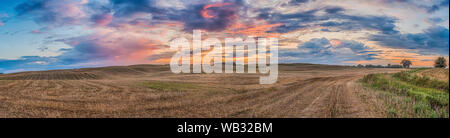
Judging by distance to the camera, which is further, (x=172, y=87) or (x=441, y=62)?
(x=441, y=62)

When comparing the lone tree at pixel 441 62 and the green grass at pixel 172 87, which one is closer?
the green grass at pixel 172 87

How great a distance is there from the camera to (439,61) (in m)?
87.1

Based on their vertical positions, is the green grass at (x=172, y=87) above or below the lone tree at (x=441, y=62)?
below

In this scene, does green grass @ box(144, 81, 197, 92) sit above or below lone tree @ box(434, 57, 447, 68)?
below

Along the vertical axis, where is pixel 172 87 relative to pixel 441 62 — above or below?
below
